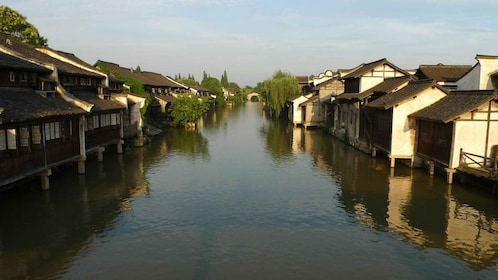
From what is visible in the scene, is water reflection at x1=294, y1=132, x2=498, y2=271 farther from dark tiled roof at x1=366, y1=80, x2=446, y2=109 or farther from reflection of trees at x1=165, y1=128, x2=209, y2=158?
reflection of trees at x1=165, y1=128, x2=209, y2=158

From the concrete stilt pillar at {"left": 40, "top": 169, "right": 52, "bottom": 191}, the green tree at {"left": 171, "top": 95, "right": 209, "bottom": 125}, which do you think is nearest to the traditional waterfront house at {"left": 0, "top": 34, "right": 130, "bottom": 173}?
the concrete stilt pillar at {"left": 40, "top": 169, "right": 52, "bottom": 191}

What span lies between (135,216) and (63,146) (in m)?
7.56

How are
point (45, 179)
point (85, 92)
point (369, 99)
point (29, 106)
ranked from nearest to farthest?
point (29, 106) → point (45, 179) → point (85, 92) → point (369, 99)

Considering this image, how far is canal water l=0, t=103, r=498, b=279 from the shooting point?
→ 12.0 meters

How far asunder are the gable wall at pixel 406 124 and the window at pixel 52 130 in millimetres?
20407

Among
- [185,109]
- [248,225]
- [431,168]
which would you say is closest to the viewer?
[248,225]

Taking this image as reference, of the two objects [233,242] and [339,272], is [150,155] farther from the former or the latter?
[339,272]

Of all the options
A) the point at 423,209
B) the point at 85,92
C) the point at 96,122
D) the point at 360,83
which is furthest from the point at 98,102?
the point at 360,83

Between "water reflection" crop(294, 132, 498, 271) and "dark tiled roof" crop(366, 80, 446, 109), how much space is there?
441cm

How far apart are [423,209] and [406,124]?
31.0 feet

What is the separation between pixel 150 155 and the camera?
A: 104ft

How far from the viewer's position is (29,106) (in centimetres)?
1806

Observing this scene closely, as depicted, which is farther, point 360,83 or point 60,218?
point 360,83

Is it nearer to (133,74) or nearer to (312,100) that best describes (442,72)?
(312,100)
